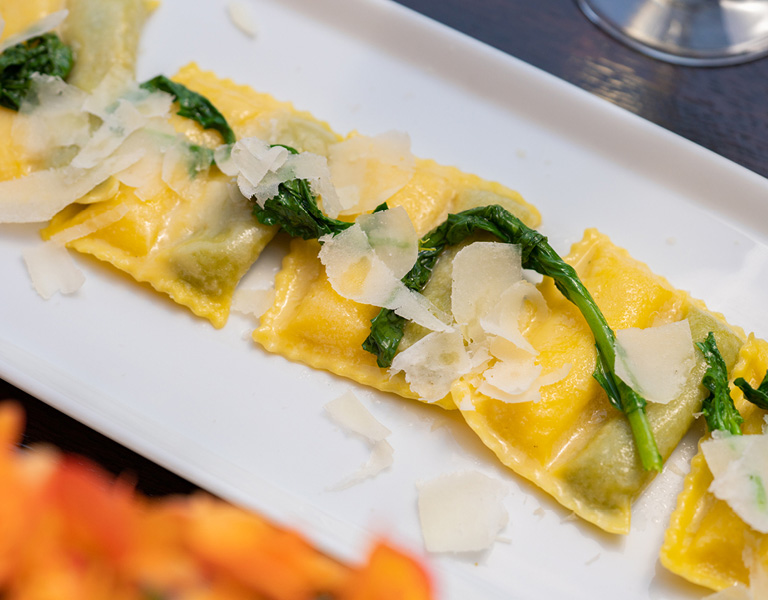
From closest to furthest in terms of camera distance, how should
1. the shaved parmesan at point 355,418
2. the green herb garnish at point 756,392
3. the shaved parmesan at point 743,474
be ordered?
the shaved parmesan at point 743,474 < the green herb garnish at point 756,392 < the shaved parmesan at point 355,418

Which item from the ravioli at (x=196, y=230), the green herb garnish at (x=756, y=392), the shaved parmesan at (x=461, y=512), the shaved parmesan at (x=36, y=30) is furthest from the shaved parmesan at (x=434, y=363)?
the shaved parmesan at (x=36, y=30)

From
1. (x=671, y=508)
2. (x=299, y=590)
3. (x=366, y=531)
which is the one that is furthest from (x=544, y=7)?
(x=299, y=590)

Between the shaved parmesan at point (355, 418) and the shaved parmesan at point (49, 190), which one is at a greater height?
the shaved parmesan at point (49, 190)

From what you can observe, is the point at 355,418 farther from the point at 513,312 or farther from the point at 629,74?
the point at 629,74

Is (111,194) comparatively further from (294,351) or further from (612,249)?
(612,249)

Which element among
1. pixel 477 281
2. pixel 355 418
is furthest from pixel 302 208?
pixel 355 418

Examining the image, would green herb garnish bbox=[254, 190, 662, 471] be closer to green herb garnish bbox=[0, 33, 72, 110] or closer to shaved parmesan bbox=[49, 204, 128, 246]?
shaved parmesan bbox=[49, 204, 128, 246]

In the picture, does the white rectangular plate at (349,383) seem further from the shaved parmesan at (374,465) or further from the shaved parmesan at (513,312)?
the shaved parmesan at (513,312)
